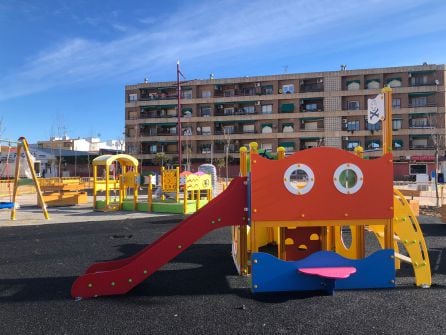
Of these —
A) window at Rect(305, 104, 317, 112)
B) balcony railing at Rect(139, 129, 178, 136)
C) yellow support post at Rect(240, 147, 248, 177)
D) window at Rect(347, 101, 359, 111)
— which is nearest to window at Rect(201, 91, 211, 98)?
balcony railing at Rect(139, 129, 178, 136)

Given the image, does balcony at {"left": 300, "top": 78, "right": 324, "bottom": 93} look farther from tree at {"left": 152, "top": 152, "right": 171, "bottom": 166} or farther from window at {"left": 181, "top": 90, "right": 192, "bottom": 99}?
tree at {"left": 152, "top": 152, "right": 171, "bottom": 166}

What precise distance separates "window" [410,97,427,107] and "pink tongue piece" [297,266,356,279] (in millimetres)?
53421

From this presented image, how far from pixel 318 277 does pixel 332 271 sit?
0.97 feet

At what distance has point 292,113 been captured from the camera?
54.6 m

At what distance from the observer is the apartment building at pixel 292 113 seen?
51062 mm

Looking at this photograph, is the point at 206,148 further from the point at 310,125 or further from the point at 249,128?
the point at 310,125

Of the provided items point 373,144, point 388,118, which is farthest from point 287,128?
point 388,118

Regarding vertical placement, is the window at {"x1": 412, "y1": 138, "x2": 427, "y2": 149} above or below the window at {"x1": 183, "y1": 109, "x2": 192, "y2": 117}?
below

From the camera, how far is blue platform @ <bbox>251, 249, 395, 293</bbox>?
4.81 meters

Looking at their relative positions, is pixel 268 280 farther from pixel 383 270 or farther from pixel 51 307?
pixel 51 307

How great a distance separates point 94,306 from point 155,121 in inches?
2203

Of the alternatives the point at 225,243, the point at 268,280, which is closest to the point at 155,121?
the point at 225,243

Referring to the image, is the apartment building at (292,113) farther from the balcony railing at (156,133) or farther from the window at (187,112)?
the balcony railing at (156,133)

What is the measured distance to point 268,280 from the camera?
4.82 metres
